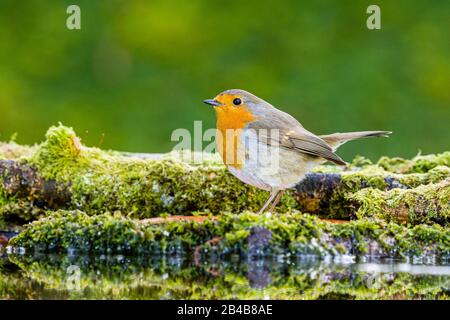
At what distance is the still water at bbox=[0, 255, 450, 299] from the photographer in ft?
14.1

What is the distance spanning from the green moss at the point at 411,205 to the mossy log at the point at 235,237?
1.08ft

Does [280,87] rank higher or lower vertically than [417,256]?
higher

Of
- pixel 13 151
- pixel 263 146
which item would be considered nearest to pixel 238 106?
pixel 263 146

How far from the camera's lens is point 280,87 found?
12672mm

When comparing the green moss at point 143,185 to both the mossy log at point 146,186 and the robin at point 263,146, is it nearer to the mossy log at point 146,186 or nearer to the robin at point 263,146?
the mossy log at point 146,186

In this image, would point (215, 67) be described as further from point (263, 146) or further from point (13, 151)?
point (263, 146)

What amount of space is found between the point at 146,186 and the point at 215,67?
6.71 meters

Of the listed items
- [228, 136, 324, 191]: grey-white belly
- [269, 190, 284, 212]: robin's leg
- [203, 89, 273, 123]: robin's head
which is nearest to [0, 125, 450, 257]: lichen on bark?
[269, 190, 284, 212]: robin's leg

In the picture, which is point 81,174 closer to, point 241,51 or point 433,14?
point 241,51

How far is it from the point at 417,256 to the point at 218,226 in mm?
1267

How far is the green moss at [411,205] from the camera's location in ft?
19.6

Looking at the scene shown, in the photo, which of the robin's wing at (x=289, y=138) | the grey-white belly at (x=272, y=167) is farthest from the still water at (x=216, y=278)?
the robin's wing at (x=289, y=138)

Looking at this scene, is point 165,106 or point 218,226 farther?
point 165,106
